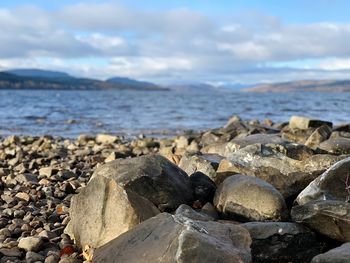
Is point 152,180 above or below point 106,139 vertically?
above

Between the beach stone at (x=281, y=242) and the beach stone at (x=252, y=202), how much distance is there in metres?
0.34

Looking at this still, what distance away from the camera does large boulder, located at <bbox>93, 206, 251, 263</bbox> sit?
151 inches

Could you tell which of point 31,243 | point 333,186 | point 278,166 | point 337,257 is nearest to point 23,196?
point 31,243

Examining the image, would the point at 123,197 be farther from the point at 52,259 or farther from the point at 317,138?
the point at 317,138

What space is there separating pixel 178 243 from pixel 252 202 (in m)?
1.93

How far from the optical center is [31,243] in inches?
210

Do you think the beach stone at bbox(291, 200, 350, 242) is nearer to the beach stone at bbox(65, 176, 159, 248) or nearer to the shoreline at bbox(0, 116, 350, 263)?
the shoreline at bbox(0, 116, 350, 263)

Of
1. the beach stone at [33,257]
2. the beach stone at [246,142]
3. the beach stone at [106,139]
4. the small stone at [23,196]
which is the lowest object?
the beach stone at [106,139]

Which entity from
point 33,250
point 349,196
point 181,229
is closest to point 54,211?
point 33,250

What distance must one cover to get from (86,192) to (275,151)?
3256 mm

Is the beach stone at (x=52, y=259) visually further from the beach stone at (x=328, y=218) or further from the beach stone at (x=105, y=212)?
the beach stone at (x=328, y=218)

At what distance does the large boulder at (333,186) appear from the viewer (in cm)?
597

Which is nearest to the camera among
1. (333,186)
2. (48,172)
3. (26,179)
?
(333,186)

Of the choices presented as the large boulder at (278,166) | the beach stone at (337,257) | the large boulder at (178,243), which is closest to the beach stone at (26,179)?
the large boulder at (278,166)
